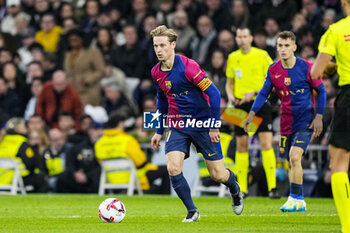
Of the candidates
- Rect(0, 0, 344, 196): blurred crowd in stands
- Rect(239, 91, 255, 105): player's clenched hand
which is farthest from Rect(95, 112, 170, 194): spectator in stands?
Rect(239, 91, 255, 105): player's clenched hand

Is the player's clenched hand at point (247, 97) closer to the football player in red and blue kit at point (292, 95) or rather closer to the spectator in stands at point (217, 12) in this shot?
the football player in red and blue kit at point (292, 95)

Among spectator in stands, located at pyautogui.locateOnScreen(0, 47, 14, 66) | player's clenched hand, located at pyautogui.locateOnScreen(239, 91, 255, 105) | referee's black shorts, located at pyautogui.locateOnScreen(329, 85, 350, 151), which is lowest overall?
spectator in stands, located at pyautogui.locateOnScreen(0, 47, 14, 66)

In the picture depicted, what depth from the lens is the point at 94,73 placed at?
2069 cm

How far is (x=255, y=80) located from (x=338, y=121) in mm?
6851

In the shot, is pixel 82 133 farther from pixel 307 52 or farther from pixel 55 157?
pixel 307 52

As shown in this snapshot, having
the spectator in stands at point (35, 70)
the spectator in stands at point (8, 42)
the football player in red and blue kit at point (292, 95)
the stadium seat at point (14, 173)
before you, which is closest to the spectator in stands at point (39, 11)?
the spectator in stands at point (8, 42)

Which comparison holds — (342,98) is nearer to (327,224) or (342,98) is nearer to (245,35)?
(327,224)

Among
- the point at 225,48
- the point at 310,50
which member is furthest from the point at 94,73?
the point at 310,50

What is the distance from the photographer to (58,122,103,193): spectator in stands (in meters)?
18.0

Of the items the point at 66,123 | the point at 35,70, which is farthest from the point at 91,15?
the point at 66,123

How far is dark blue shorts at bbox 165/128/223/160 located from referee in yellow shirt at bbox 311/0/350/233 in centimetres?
268

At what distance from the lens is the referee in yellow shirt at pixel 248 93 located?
581 inches

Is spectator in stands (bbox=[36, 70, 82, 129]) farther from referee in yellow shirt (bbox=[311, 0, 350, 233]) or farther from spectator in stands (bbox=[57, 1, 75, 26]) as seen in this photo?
referee in yellow shirt (bbox=[311, 0, 350, 233])

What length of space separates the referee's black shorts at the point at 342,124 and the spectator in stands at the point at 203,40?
1164 centimetres
